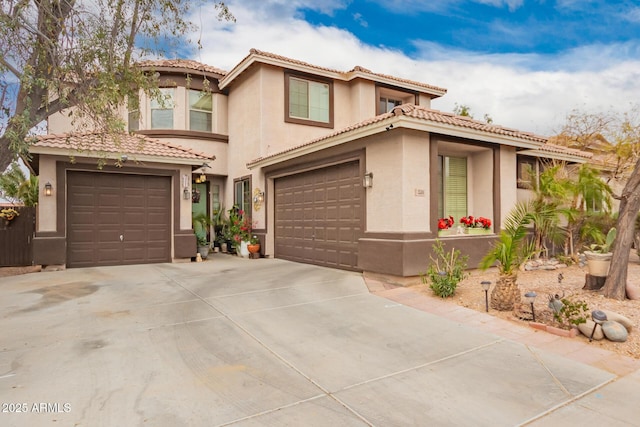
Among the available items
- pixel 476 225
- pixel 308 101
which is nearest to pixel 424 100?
pixel 308 101

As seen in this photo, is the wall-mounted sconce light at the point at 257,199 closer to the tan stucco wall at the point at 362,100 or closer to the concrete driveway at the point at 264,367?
the tan stucco wall at the point at 362,100

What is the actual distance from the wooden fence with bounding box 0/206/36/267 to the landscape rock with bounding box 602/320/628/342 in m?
13.3

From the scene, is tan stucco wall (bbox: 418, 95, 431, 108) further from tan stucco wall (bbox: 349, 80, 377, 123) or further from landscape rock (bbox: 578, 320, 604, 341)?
landscape rock (bbox: 578, 320, 604, 341)

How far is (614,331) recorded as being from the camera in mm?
4801

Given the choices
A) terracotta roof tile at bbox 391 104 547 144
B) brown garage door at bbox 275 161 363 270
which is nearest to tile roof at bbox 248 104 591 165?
terracotta roof tile at bbox 391 104 547 144

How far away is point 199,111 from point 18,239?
7.65m

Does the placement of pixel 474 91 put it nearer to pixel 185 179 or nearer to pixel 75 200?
pixel 185 179

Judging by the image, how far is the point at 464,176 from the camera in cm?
1034

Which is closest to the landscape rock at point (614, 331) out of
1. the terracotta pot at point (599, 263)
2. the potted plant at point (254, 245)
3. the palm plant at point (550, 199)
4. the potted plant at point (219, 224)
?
the terracotta pot at point (599, 263)

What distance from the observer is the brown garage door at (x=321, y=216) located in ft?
32.0

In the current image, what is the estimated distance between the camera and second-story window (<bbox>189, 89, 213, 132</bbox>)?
15.2 metres

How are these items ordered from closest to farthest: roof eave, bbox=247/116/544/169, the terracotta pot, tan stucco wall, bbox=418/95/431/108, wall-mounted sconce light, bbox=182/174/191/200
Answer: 1. the terracotta pot
2. roof eave, bbox=247/116/544/169
3. wall-mounted sconce light, bbox=182/174/191/200
4. tan stucco wall, bbox=418/95/431/108

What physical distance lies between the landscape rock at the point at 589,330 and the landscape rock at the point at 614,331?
0.07 m

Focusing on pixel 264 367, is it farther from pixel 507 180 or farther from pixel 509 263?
pixel 507 180
